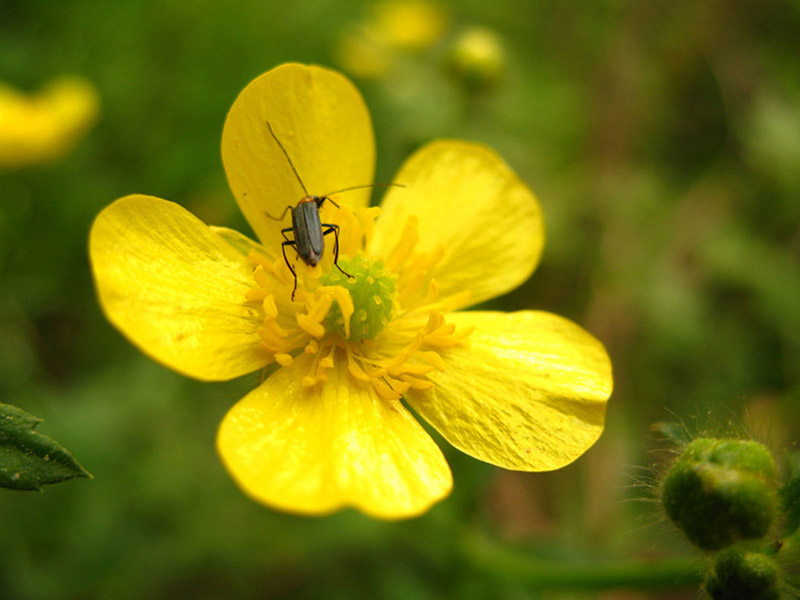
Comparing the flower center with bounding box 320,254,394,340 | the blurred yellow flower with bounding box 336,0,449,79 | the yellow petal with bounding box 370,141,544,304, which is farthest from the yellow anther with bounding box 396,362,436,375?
the blurred yellow flower with bounding box 336,0,449,79

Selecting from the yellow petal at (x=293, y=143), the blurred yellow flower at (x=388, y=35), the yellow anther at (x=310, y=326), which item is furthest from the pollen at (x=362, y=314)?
the blurred yellow flower at (x=388, y=35)

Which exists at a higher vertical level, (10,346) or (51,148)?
(51,148)

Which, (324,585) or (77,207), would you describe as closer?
(324,585)

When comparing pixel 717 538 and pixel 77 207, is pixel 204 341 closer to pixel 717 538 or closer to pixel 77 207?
pixel 717 538

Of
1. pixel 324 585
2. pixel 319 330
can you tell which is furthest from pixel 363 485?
pixel 324 585

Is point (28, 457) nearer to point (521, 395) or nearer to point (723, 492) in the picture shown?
point (521, 395)

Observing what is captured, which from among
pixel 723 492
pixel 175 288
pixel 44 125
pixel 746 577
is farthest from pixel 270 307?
pixel 44 125

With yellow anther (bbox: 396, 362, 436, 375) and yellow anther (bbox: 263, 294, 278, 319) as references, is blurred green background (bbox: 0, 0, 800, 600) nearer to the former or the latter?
yellow anther (bbox: 263, 294, 278, 319)
